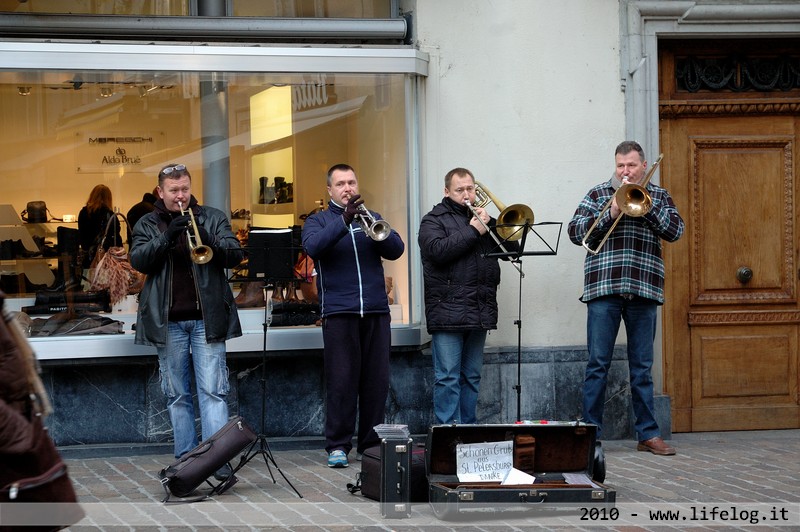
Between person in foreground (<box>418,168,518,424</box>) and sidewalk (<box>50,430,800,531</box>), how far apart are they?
828mm

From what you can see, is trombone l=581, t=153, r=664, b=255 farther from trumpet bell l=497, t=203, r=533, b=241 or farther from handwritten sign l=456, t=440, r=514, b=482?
handwritten sign l=456, t=440, r=514, b=482

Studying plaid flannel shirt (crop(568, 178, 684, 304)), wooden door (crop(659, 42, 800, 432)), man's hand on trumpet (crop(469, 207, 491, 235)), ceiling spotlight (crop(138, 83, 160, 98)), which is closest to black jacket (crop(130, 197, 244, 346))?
ceiling spotlight (crop(138, 83, 160, 98))

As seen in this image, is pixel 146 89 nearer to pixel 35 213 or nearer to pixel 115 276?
pixel 35 213

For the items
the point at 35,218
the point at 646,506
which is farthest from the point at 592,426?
the point at 35,218

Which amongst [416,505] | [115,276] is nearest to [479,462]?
[416,505]

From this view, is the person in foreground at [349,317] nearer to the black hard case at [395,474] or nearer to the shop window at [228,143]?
the shop window at [228,143]

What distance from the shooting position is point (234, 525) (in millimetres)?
5809

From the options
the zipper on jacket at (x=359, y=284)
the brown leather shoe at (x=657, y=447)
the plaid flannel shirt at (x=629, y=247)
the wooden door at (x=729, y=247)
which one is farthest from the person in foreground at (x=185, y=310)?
the wooden door at (x=729, y=247)

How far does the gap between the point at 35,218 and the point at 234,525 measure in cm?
340

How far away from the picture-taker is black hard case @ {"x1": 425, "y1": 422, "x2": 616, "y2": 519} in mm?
5855

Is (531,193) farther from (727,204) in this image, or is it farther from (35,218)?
(35,218)

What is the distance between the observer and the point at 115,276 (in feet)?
26.8

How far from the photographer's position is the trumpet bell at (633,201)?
718cm

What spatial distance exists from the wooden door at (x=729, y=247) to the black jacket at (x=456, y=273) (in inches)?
67.8
